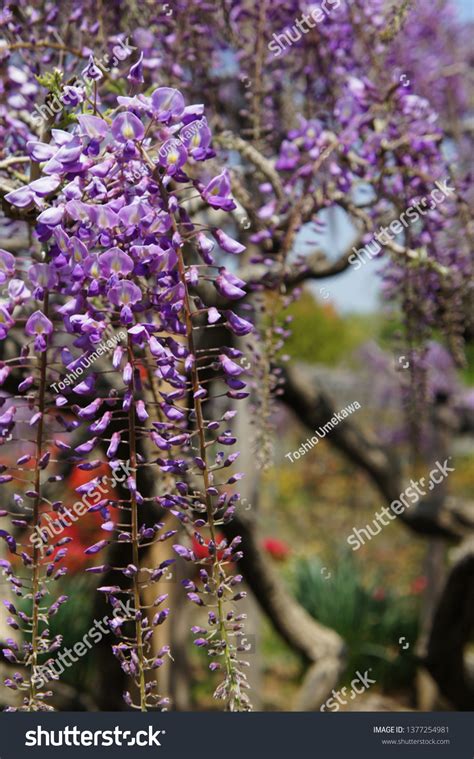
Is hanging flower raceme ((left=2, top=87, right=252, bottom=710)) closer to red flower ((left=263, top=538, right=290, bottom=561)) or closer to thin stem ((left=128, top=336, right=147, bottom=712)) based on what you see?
thin stem ((left=128, top=336, right=147, bottom=712))

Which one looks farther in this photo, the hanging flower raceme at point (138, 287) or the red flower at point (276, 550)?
the red flower at point (276, 550)

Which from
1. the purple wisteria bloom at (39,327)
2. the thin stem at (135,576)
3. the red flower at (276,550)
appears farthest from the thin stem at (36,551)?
the red flower at (276,550)

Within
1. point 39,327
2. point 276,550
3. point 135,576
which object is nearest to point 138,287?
point 39,327

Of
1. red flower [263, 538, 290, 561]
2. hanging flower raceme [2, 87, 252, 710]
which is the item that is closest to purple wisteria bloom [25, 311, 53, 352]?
hanging flower raceme [2, 87, 252, 710]

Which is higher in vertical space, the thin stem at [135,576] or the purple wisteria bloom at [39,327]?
the purple wisteria bloom at [39,327]

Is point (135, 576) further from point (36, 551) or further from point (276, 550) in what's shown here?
point (276, 550)

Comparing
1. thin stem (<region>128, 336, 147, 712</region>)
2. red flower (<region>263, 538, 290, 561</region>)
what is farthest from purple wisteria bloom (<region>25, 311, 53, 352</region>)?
red flower (<region>263, 538, 290, 561</region>)

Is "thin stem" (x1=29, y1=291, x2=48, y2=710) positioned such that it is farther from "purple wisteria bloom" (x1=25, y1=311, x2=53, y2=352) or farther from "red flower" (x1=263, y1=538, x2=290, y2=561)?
"red flower" (x1=263, y1=538, x2=290, y2=561)

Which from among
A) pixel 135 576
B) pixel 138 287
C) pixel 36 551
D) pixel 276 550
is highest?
pixel 276 550

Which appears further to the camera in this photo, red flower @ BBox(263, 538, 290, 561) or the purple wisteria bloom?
red flower @ BBox(263, 538, 290, 561)

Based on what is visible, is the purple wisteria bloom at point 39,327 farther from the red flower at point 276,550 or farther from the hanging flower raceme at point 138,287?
the red flower at point 276,550

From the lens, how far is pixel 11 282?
129cm

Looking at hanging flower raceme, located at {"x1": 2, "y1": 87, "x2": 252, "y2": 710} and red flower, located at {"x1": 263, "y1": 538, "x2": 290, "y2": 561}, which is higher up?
red flower, located at {"x1": 263, "y1": 538, "x2": 290, "y2": 561}

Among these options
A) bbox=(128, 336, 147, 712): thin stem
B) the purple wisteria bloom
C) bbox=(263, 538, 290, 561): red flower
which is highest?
bbox=(263, 538, 290, 561): red flower
